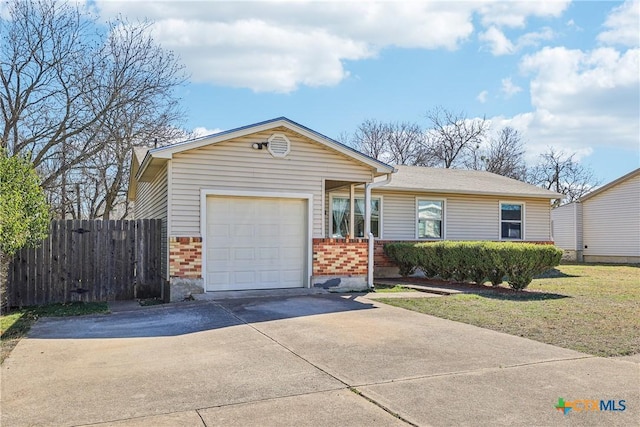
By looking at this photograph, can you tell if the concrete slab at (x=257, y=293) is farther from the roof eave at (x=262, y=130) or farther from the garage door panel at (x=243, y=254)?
the roof eave at (x=262, y=130)

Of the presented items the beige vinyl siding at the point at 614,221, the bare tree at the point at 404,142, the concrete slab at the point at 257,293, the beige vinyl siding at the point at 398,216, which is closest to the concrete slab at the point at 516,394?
the concrete slab at the point at 257,293

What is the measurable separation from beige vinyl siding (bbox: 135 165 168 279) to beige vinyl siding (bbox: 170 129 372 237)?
552 mm

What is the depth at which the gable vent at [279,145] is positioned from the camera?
1134cm

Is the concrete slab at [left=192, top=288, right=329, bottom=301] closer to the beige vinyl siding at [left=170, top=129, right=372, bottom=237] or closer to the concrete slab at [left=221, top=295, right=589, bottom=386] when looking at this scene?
the concrete slab at [left=221, top=295, right=589, bottom=386]

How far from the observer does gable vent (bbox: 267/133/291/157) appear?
447 inches

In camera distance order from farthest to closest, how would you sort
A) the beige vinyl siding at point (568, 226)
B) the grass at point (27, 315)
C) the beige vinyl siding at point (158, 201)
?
the beige vinyl siding at point (568, 226)
the beige vinyl siding at point (158, 201)
the grass at point (27, 315)

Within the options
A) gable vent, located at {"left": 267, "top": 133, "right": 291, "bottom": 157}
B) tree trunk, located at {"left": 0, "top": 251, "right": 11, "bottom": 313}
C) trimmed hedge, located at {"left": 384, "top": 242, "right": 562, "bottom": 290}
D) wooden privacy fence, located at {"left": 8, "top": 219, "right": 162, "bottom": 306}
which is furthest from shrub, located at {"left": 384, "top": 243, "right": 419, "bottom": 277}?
tree trunk, located at {"left": 0, "top": 251, "right": 11, "bottom": 313}

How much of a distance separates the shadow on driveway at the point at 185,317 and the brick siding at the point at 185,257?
0.83m

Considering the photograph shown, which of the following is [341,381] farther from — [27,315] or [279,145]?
[279,145]

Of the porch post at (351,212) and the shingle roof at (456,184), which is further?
the shingle roof at (456,184)

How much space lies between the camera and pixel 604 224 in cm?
2608

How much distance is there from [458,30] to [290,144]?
4.31 meters

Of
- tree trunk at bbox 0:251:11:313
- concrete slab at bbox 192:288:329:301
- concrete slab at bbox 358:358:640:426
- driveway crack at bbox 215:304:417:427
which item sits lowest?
concrete slab at bbox 358:358:640:426

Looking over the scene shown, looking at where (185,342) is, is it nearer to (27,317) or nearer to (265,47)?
(27,317)
